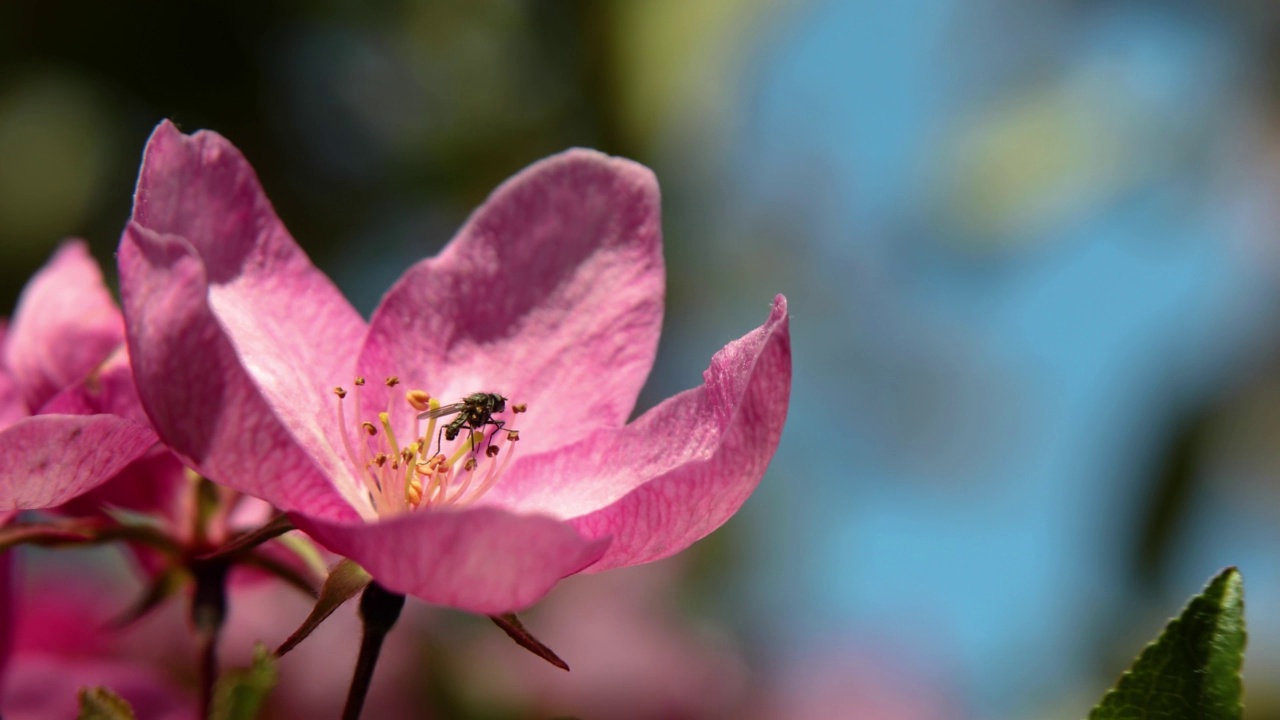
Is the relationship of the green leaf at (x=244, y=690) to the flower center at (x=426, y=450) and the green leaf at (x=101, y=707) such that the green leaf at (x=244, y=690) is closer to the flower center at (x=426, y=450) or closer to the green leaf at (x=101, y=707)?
the green leaf at (x=101, y=707)

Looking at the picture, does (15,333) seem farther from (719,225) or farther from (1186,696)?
(719,225)

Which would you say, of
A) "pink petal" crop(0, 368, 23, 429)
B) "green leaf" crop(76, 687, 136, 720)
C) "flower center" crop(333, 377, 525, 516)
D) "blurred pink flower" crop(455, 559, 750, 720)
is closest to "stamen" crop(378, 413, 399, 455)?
"flower center" crop(333, 377, 525, 516)

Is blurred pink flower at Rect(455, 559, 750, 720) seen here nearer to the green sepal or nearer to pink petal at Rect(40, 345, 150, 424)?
the green sepal

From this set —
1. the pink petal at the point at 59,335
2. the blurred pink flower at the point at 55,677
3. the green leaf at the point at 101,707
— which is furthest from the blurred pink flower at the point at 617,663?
the green leaf at the point at 101,707

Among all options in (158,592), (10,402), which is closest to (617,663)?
(158,592)

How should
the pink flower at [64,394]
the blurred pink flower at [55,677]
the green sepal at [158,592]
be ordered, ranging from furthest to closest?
the blurred pink flower at [55,677]
the green sepal at [158,592]
the pink flower at [64,394]
